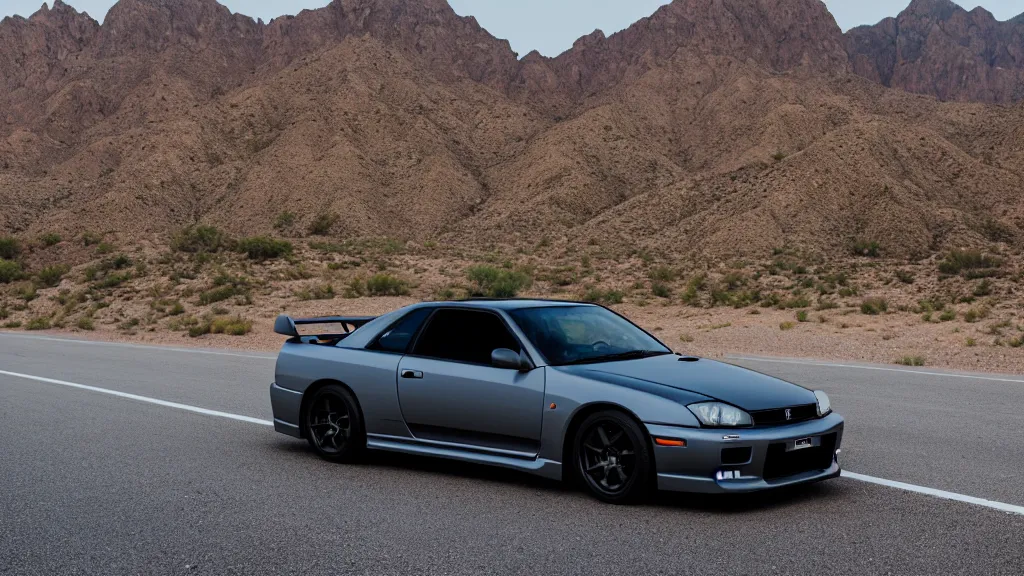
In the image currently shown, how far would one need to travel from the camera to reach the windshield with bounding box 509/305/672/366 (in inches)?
276

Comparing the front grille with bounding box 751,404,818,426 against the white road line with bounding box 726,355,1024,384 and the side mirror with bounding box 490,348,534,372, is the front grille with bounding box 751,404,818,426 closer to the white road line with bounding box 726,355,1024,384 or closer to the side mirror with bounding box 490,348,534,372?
the side mirror with bounding box 490,348,534,372

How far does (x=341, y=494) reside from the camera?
6.84 m

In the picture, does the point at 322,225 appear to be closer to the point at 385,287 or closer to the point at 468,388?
the point at 385,287

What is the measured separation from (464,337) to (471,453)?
2.85 ft

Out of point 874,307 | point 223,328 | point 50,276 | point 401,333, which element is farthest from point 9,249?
point 401,333

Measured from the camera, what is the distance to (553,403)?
6.49m

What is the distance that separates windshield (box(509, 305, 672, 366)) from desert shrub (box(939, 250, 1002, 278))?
35.9m

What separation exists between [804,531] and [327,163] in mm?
71049

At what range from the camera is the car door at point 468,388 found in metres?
6.70

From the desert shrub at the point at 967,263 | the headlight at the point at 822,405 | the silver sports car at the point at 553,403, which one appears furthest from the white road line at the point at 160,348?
the desert shrub at the point at 967,263

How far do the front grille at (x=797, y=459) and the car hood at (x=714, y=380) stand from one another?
0.27 metres

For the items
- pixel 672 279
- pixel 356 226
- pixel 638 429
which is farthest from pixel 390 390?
pixel 356 226

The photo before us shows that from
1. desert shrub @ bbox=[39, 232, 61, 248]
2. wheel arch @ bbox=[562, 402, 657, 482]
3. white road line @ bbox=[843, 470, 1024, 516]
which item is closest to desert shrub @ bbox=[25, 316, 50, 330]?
desert shrub @ bbox=[39, 232, 61, 248]

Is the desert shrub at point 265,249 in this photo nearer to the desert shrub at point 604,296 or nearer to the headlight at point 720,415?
the desert shrub at point 604,296
